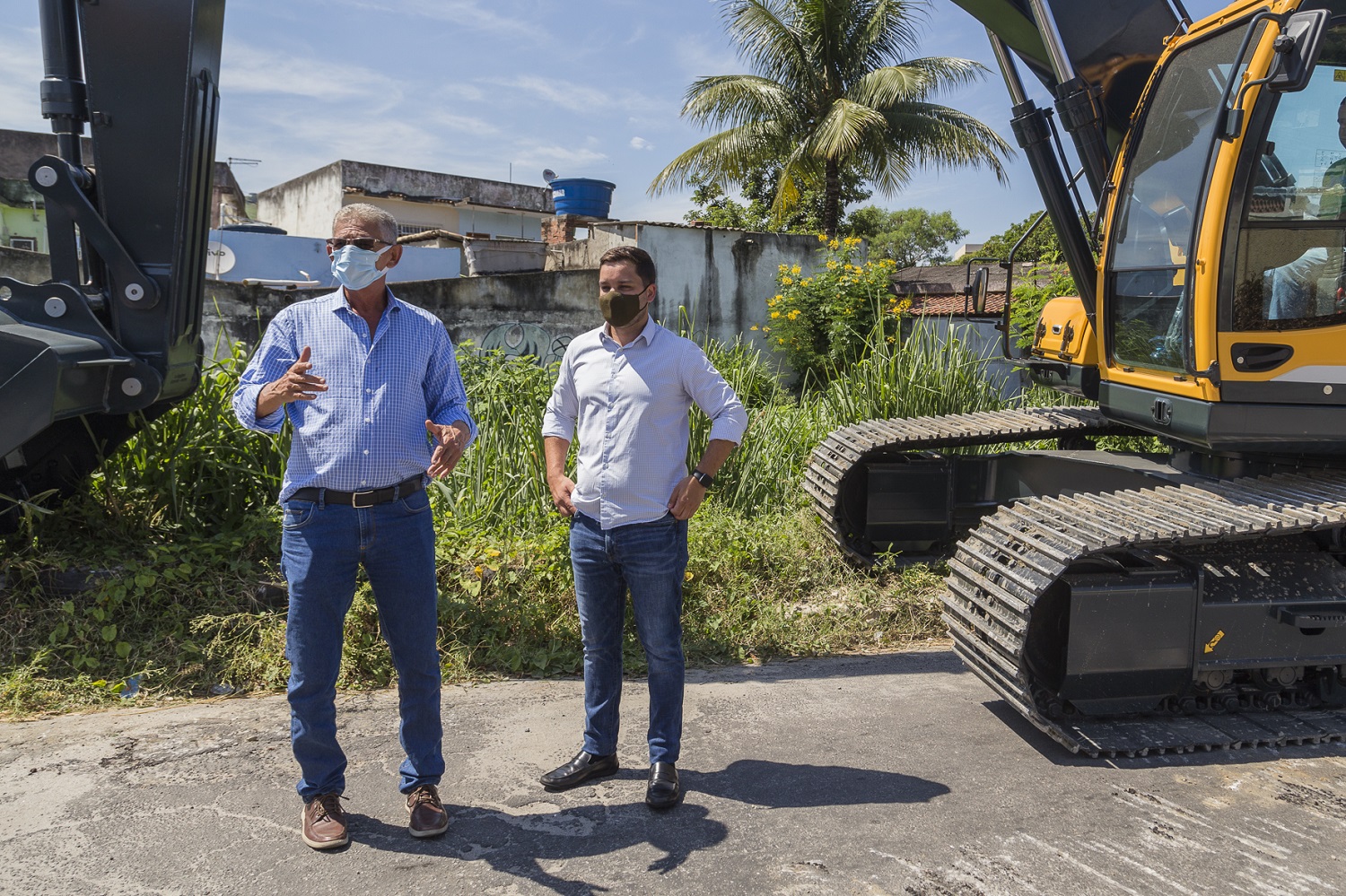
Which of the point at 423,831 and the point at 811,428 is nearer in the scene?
the point at 423,831

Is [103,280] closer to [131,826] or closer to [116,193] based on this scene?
[116,193]

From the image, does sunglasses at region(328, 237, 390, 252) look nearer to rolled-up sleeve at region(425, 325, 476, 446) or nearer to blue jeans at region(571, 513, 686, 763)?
rolled-up sleeve at region(425, 325, 476, 446)

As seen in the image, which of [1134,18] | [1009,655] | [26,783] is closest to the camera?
[26,783]

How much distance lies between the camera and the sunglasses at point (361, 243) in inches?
123

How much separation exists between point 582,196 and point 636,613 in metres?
16.9

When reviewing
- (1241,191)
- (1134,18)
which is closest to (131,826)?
(1241,191)

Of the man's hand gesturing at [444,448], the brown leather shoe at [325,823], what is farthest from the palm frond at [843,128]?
the brown leather shoe at [325,823]

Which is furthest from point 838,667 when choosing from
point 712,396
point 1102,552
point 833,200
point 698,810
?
point 833,200

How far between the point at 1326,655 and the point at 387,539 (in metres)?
3.85

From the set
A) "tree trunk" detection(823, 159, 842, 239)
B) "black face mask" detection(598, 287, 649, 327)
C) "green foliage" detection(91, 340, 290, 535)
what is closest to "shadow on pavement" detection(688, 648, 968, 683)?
"black face mask" detection(598, 287, 649, 327)

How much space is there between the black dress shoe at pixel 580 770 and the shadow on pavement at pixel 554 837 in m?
0.14

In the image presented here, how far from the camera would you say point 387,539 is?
307 centimetres

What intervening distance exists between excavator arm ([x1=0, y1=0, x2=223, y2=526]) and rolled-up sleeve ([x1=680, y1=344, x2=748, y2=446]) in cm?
260

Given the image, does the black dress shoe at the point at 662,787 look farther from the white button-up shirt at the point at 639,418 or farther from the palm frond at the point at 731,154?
the palm frond at the point at 731,154
